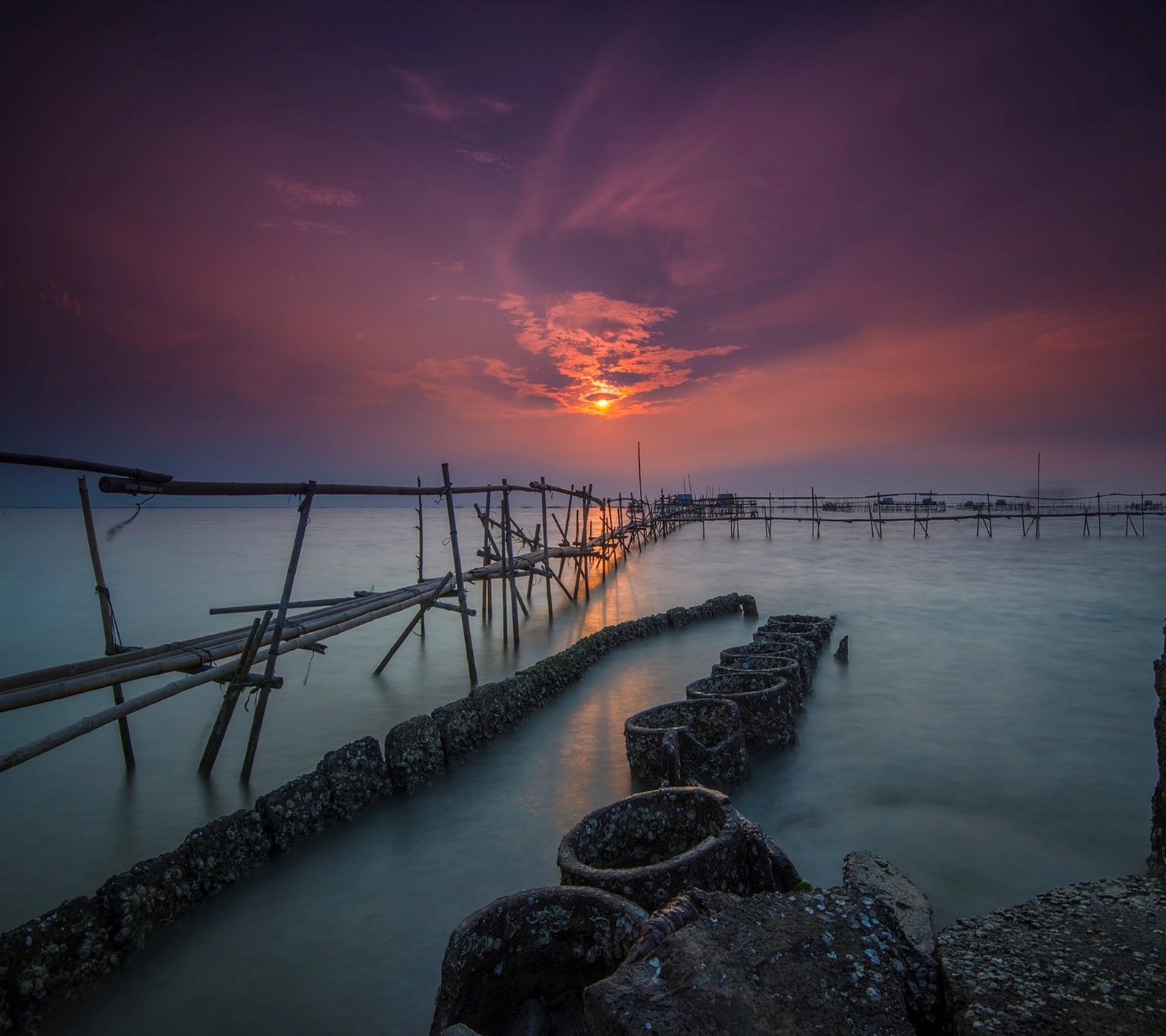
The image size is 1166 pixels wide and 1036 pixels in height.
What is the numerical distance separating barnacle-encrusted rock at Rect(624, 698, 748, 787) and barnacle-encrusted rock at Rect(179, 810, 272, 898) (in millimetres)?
3426

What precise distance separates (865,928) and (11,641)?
834 inches

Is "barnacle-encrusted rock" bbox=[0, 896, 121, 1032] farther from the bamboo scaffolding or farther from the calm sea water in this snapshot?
the bamboo scaffolding

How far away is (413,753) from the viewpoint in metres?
6.52

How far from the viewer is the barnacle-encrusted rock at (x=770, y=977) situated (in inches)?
71.1

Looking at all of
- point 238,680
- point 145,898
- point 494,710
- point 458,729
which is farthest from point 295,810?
point 494,710

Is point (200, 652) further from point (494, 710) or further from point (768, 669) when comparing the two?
point (768, 669)

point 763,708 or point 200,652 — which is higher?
point 200,652

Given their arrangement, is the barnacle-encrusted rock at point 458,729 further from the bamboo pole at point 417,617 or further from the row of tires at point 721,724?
the bamboo pole at point 417,617

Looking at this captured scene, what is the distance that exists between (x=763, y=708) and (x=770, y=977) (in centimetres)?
527

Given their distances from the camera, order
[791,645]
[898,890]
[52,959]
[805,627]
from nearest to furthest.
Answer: [52,959], [898,890], [791,645], [805,627]

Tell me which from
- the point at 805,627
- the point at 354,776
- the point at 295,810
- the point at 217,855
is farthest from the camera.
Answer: the point at 805,627

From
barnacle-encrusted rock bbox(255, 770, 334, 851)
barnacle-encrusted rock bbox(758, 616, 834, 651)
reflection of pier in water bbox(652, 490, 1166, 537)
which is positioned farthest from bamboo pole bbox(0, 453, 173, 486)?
reflection of pier in water bbox(652, 490, 1166, 537)

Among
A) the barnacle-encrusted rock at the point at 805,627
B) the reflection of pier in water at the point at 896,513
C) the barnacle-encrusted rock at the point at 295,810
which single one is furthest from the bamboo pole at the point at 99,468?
the reflection of pier in water at the point at 896,513

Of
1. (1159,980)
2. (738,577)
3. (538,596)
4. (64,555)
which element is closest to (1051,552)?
(738,577)
